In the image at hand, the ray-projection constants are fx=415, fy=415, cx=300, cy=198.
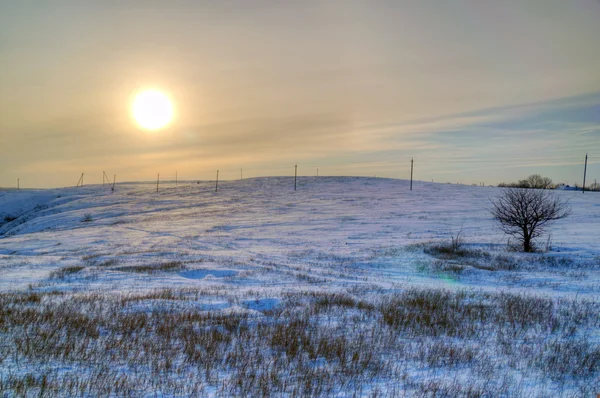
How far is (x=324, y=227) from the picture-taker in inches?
1432

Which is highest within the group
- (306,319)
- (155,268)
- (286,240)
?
(306,319)

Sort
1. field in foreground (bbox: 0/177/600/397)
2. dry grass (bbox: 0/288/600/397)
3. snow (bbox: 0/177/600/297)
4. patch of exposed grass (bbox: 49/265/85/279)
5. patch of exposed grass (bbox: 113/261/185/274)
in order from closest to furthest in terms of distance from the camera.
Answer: dry grass (bbox: 0/288/600/397) < field in foreground (bbox: 0/177/600/397) < patch of exposed grass (bbox: 49/265/85/279) < snow (bbox: 0/177/600/297) < patch of exposed grass (bbox: 113/261/185/274)

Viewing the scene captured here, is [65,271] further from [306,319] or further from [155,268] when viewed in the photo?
[306,319]

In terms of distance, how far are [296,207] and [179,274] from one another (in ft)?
117

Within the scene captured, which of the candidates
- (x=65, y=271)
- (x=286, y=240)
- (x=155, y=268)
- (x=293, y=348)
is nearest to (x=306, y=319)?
(x=293, y=348)

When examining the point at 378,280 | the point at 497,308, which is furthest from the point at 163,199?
the point at 497,308

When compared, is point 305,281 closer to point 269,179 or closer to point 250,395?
point 250,395

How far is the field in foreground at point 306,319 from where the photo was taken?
20.2 ft

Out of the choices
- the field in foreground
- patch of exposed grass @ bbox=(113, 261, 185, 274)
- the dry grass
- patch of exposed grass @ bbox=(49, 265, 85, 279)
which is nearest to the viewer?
the dry grass

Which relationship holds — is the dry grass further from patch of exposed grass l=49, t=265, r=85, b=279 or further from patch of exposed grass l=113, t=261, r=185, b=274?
patch of exposed grass l=113, t=261, r=185, b=274

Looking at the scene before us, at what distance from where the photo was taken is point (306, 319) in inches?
370

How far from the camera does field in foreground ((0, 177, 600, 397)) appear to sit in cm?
617

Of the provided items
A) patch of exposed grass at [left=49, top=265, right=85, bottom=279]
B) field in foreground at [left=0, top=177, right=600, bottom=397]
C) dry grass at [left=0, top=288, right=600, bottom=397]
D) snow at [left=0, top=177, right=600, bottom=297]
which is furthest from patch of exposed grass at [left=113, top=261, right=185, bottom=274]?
dry grass at [left=0, top=288, right=600, bottom=397]

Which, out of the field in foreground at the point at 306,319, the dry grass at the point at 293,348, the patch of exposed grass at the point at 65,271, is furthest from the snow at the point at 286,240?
the dry grass at the point at 293,348
